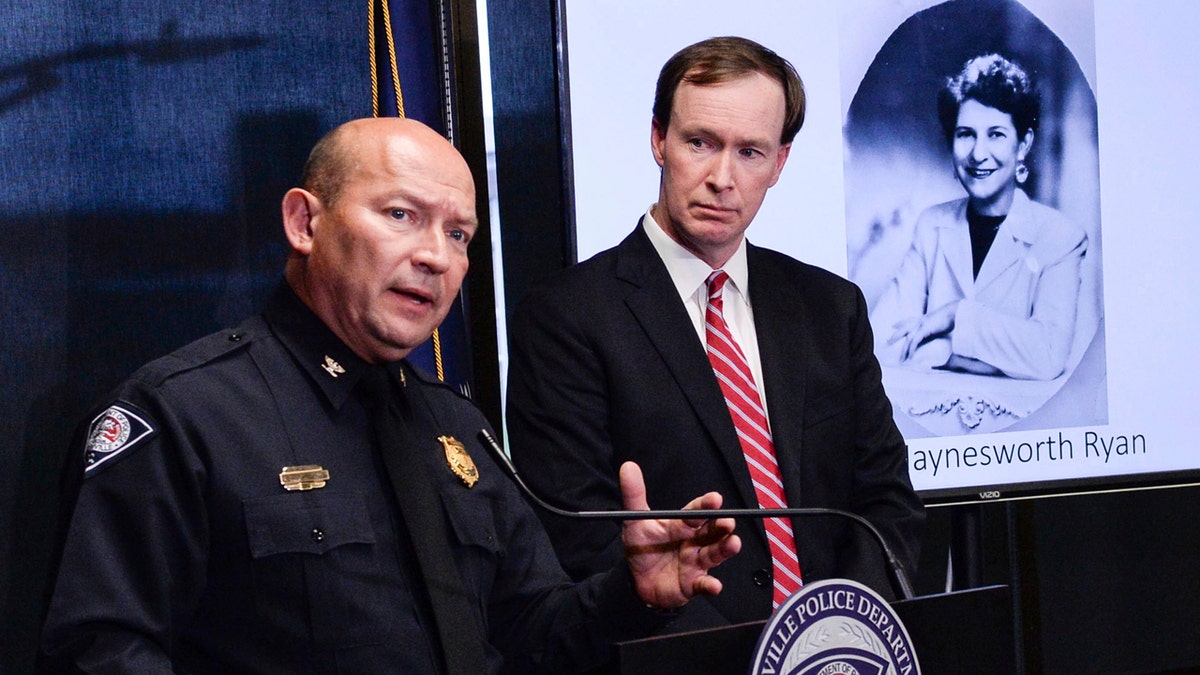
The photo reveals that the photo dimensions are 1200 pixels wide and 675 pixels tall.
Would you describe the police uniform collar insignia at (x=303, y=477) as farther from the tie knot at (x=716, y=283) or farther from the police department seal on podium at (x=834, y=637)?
the tie knot at (x=716, y=283)

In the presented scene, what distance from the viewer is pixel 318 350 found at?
1.58 meters

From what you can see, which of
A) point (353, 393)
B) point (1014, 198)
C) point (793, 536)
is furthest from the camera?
point (1014, 198)

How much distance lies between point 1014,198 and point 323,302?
5.15 ft

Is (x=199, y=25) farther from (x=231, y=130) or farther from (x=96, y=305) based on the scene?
(x=96, y=305)

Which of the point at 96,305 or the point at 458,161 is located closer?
the point at 458,161

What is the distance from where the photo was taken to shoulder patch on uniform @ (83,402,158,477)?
1.38m

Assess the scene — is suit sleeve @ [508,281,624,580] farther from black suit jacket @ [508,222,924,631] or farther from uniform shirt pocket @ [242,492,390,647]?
uniform shirt pocket @ [242,492,390,647]

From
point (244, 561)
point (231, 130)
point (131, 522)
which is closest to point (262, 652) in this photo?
point (244, 561)

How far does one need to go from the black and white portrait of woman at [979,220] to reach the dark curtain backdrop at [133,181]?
2.81 feet

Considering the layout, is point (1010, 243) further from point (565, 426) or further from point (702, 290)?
point (565, 426)

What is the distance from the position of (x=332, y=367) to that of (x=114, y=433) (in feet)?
0.91

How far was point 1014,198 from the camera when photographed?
8.55ft

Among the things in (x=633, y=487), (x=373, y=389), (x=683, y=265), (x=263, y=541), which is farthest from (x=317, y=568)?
(x=683, y=265)

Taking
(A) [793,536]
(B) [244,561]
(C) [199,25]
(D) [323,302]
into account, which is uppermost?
(C) [199,25]
